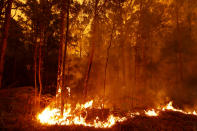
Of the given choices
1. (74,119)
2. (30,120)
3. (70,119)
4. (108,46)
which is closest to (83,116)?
(74,119)

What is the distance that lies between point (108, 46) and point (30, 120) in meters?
8.54

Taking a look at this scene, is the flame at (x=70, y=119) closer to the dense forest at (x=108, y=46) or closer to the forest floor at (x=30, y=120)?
the forest floor at (x=30, y=120)

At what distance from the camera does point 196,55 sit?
16016mm

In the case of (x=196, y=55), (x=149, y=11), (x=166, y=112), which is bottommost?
(x=166, y=112)

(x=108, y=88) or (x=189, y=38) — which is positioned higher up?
(x=189, y=38)

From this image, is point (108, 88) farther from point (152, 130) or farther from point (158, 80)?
point (152, 130)

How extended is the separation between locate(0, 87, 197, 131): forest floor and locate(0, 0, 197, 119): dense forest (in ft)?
4.29

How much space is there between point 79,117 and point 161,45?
13.8m

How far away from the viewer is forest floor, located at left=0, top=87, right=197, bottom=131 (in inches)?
189

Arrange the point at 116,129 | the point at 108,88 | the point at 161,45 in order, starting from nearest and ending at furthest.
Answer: the point at 116,129
the point at 161,45
the point at 108,88

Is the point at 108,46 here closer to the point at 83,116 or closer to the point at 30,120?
the point at 83,116

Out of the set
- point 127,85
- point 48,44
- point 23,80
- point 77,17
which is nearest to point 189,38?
point 127,85

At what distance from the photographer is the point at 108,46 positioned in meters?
12.4

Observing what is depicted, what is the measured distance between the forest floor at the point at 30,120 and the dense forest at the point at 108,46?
1309 millimetres
